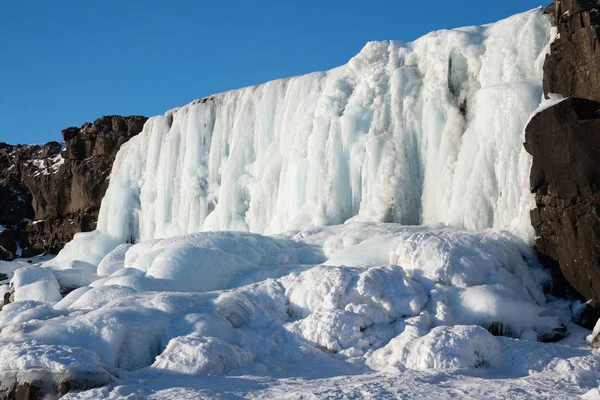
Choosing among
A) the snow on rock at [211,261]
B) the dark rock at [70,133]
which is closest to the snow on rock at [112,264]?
the snow on rock at [211,261]

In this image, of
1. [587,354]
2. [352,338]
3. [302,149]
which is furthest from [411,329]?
[302,149]

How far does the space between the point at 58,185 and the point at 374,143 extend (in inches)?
822

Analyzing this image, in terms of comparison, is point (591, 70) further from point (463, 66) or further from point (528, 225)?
point (463, 66)

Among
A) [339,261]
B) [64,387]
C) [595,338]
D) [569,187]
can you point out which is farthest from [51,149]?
[595,338]

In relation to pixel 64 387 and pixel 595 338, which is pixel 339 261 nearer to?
pixel 595 338

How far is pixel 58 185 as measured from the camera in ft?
118

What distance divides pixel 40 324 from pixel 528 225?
8.65m

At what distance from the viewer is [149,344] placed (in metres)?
10.8

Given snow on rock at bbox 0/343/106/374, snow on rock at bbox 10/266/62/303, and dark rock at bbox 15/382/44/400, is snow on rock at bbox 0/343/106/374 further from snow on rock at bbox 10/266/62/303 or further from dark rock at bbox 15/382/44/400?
snow on rock at bbox 10/266/62/303

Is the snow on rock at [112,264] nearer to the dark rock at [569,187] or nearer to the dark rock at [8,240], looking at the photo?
the dark rock at [569,187]

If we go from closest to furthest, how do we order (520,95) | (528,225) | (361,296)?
(361,296) < (528,225) < (520,95)

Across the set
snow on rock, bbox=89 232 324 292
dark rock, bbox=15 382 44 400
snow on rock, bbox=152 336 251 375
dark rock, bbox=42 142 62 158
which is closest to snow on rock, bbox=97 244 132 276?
snow on rock, bbox=89 232 324 292

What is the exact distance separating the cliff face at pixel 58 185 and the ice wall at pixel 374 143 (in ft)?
20.9

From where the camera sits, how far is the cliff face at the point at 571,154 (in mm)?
13156
